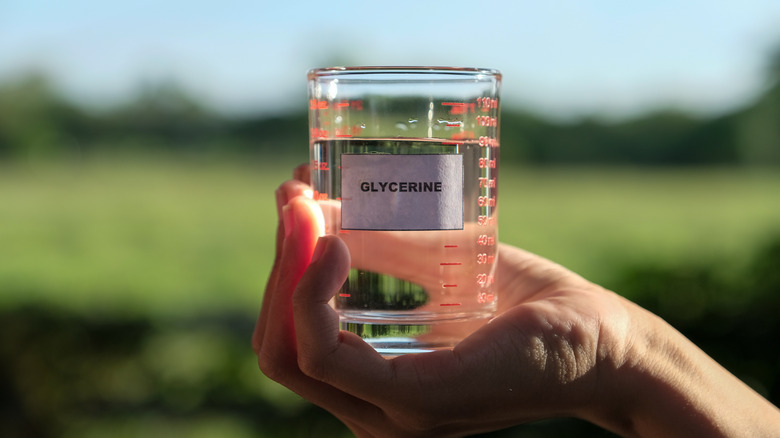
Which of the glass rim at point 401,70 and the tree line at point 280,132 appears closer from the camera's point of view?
the glass rim at point 401,70

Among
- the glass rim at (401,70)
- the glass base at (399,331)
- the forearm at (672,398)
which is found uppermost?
the glass rim at (401,70)

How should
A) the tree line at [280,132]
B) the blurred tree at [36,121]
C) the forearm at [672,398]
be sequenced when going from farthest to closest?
the blurred tree at [36,121] < the tree line at [280,132] < the forearm at [672,398]

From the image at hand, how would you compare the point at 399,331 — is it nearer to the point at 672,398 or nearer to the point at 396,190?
the point at 396,190

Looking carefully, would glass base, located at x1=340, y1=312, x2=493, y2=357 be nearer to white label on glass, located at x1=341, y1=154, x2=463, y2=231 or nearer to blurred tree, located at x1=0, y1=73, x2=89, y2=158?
white label on glass, located at x1=341, y1=154, x2=463, y2=231

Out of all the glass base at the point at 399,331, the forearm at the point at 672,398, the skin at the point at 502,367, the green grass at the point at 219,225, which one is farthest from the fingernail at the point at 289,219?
the green grass at the point at 219,225

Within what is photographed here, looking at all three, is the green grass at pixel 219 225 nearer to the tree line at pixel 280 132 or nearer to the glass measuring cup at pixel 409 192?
the tree line at pixel 280 132

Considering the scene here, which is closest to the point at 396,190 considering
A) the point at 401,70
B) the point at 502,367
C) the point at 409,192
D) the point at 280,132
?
the point at 409,192

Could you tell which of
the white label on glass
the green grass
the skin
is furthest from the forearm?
the green grass
